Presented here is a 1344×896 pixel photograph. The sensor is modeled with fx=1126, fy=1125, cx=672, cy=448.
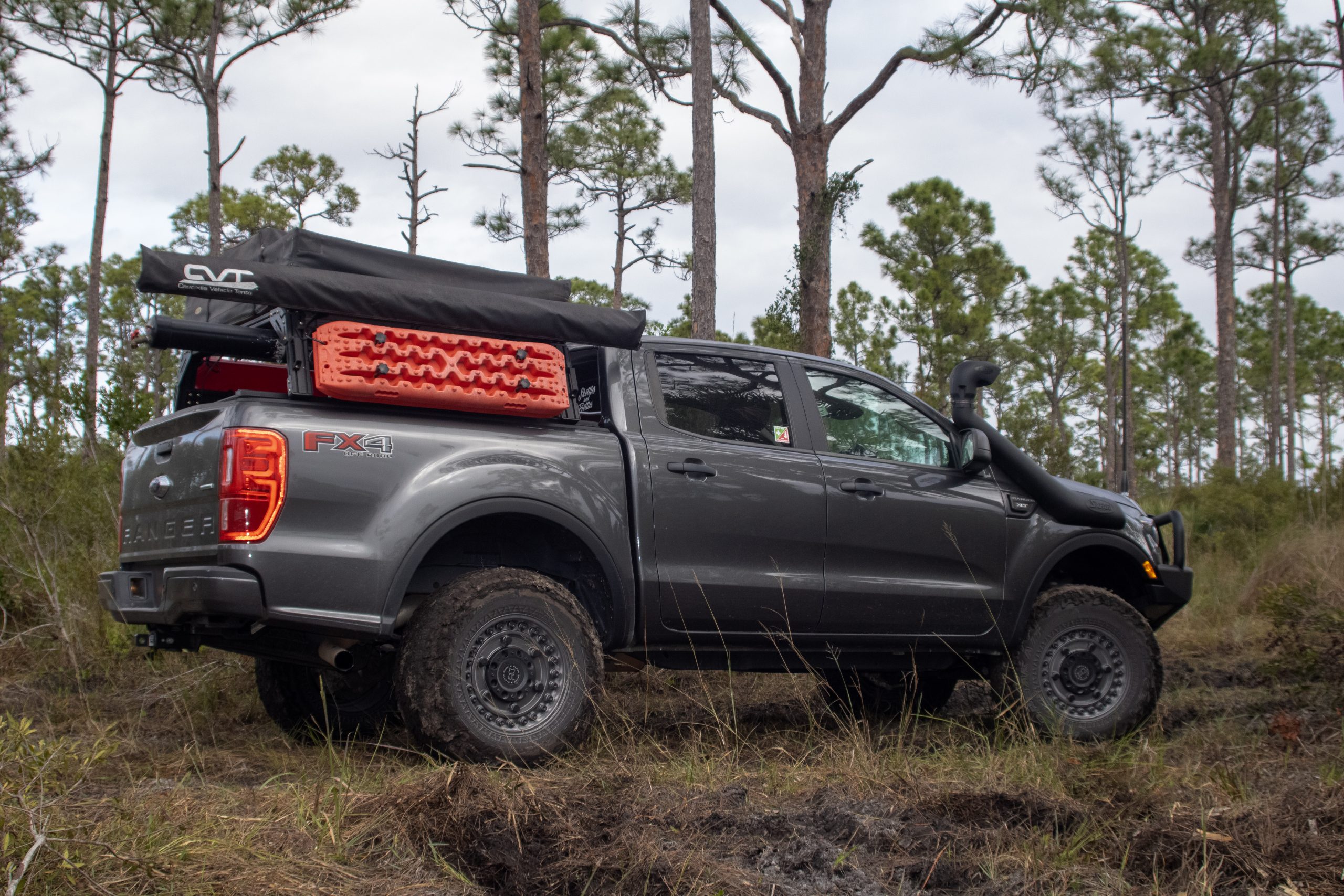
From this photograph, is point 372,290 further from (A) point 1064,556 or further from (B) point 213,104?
(B) point 213,104

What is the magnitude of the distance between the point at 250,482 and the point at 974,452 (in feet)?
11.3

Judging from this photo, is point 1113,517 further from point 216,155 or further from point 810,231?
point 216,155

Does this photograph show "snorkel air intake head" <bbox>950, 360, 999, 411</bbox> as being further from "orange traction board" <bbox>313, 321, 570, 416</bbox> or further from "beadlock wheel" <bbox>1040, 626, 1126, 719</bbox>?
"orange traction board" <bbox>313, 321, 570, 416</bbox>

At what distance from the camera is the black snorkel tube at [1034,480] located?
577 cm

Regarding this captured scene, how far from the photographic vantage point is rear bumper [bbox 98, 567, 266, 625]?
12.9 feet

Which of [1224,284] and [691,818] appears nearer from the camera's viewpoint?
[691,818]

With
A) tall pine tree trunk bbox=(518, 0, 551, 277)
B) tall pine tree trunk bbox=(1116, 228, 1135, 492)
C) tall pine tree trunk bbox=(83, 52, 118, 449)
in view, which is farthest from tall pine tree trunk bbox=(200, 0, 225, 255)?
tall pine tree trunk bbox=(1116, 228, 1135, 492)

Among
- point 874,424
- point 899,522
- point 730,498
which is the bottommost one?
point 899,522

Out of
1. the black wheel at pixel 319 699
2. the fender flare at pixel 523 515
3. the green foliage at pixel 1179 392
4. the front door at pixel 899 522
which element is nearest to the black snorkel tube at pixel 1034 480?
the front door at pixel 899 522

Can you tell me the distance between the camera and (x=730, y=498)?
505 centimetres

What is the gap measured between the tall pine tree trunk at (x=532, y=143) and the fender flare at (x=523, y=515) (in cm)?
737

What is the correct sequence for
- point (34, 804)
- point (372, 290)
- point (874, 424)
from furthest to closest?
point (874, 424), point (372, 290), point (34, 804)

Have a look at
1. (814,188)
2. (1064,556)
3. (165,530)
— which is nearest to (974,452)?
(1064,556)

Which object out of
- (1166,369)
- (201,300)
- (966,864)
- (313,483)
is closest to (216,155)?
(201,300)
